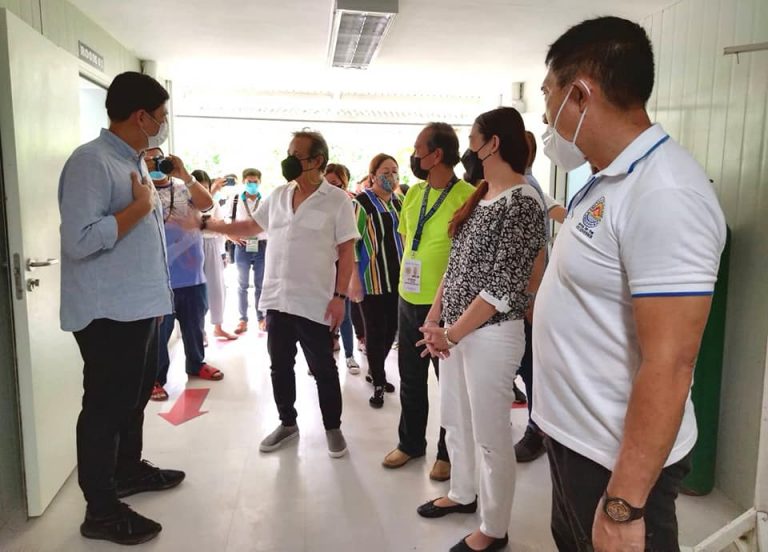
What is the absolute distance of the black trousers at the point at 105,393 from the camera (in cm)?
190

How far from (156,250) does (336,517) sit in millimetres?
1258

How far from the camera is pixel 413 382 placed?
2504mm

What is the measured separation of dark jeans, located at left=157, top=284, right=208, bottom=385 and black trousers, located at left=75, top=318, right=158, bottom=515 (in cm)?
158

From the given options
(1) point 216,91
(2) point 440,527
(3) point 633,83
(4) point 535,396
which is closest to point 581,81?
(3) point 633,83

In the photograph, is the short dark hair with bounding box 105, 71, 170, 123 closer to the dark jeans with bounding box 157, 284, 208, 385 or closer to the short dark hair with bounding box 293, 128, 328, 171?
the short dark hair with bounding box 293, 128, 328, 171

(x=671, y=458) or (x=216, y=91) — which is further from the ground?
(x=216, y=91)

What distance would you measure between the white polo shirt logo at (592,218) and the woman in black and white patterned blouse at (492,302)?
77 centimetres

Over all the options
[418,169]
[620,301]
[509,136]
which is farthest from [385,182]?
[620,301]

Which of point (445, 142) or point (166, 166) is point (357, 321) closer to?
point (166, 166)

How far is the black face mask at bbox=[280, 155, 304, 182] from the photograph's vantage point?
100.0 inches

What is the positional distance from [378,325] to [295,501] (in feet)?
4.37

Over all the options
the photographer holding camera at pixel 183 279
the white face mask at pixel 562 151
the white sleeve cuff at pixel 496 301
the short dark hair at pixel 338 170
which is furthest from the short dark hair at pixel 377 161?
the white face mask at pixel 562 151

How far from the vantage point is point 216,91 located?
6.01 m

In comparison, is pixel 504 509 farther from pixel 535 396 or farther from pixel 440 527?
pixel 535 396
